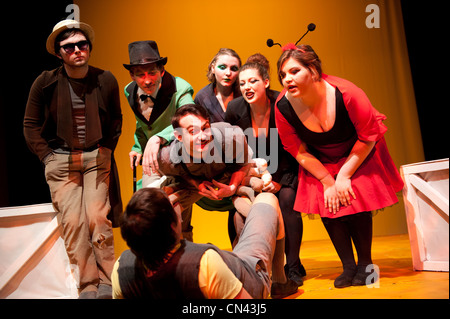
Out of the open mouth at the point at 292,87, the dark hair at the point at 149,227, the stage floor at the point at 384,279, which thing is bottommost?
the stage floor at the point at 384,279

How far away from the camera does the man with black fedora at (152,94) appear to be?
303 cm

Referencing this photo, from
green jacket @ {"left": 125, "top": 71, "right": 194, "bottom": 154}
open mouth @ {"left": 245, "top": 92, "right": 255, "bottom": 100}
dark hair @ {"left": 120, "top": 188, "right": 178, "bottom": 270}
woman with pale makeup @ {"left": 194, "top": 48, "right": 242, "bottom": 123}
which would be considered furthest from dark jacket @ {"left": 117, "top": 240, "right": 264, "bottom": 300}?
woman with pale makeup @ {"left": 194, "top": 48, "right": 242, "bottom": 123}

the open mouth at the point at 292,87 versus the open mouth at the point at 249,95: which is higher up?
the open mouth at the point at 249,95

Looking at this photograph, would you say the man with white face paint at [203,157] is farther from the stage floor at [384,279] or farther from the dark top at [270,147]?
the stage floor at [384,279]

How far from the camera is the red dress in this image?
8.10 ft

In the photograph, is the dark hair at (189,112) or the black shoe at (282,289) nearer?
the black shoe at (282,289)

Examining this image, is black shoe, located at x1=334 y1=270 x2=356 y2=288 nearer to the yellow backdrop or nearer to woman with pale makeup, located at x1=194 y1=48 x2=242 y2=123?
woman with pale makeup, located at x1=194 y1=48 x2=242 y2=123

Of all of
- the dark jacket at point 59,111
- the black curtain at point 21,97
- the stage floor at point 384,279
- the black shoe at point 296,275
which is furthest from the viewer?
the black curtain at point 21,97

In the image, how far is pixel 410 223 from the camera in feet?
8.77

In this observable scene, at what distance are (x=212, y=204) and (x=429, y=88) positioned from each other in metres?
2.73

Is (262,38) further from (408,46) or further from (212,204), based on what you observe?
(212,204)

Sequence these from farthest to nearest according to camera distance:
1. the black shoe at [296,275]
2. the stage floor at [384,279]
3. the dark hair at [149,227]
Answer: the black shoe at [296,275]
the stage floor at [384,279]
the dark hair at [149,227]

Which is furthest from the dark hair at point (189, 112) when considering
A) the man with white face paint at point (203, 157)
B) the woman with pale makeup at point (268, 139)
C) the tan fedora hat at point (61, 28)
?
the tan fedora hat at point (61, 28)
